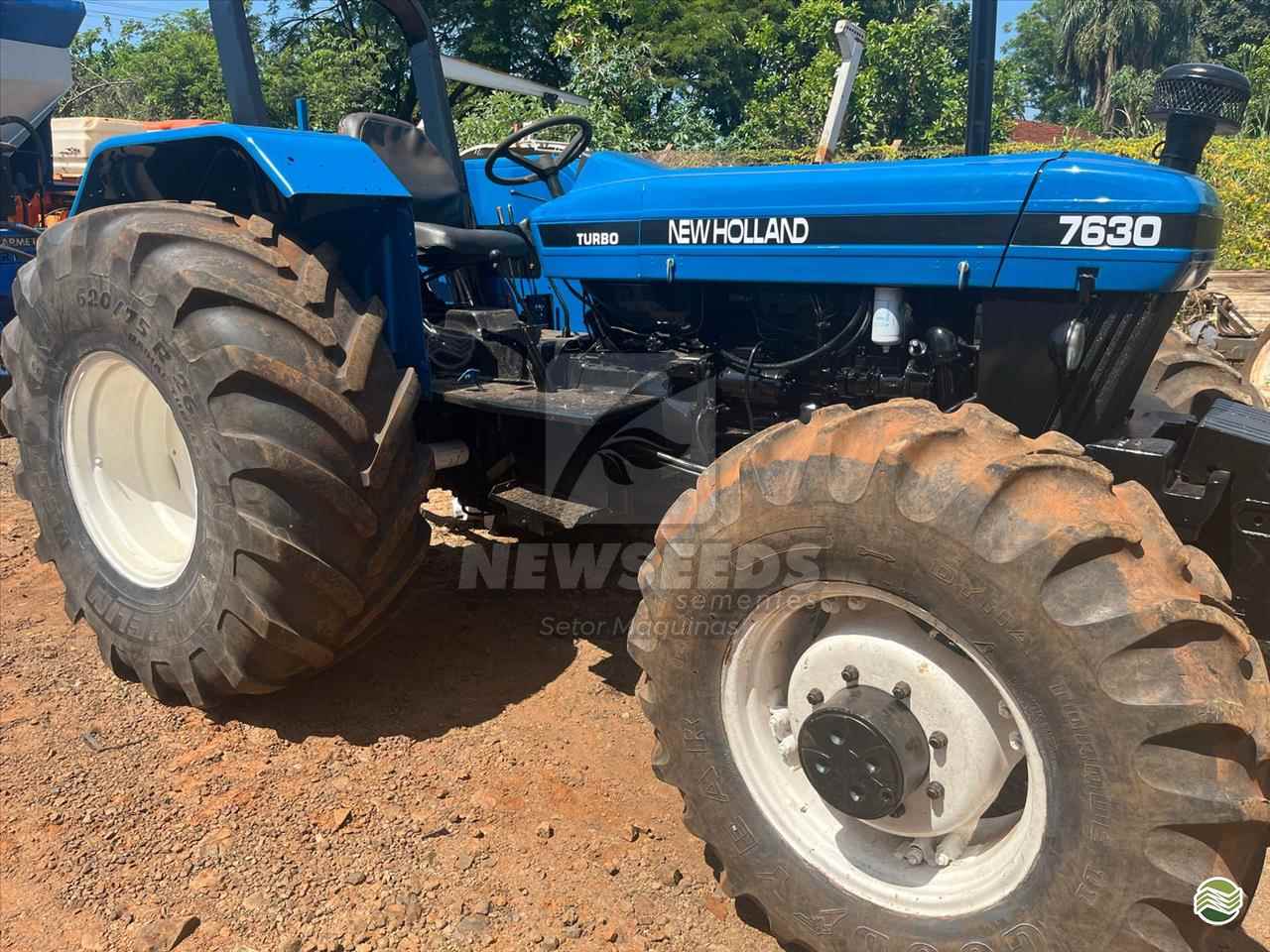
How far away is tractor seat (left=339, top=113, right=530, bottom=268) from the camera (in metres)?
3.46

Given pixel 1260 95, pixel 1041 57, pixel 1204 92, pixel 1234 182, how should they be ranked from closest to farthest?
pixel 1204 92 < pixel 1234 182 < pixel 1260 95 < pixel 1041 57

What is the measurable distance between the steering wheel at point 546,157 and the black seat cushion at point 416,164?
263mm

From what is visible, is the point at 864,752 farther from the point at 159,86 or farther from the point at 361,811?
the point at 159,86

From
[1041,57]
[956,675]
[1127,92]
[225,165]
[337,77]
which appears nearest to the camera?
[956,675]

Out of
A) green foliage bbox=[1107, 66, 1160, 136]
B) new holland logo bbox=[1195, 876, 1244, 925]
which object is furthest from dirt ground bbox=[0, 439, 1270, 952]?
green foliage bbox=[1107, 66, 1160, 136]

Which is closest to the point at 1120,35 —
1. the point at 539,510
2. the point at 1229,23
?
the point at 1229,23

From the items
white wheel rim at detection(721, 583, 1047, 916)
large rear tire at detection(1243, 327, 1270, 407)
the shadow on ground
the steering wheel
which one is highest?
the steering wheel

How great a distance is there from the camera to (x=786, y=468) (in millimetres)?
2014

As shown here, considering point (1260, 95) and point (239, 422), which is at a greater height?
point (239, 422)

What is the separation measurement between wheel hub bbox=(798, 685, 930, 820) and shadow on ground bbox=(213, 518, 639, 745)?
121 centimetres

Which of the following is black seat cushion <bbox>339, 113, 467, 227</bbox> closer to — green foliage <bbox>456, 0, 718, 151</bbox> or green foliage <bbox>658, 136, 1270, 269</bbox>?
green foliage <bbox>658, 136, 1270, 269</bbox>

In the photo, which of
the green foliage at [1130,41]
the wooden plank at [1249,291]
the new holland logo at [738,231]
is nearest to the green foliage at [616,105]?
the wooden plank at [1249,291]

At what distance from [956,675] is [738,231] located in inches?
53.3

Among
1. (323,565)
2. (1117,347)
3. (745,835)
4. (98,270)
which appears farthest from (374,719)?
(1117,347)
